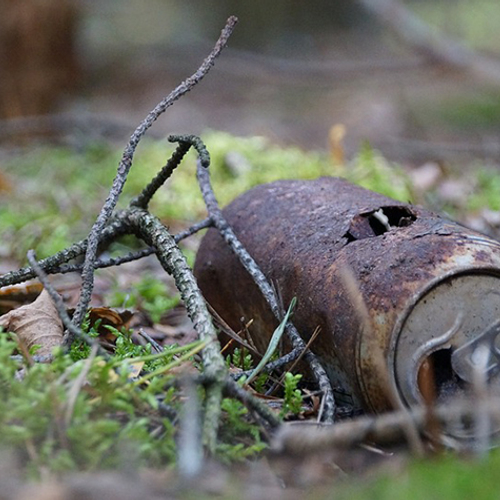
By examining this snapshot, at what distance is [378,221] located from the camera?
6.45ft

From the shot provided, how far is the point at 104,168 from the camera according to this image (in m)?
5.28

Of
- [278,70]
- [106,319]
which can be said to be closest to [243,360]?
[106,319]

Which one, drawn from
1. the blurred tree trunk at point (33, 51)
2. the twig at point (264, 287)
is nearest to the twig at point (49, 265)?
the twig at point (264, 287)

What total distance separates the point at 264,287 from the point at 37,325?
64 cm

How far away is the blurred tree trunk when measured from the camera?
732 cm

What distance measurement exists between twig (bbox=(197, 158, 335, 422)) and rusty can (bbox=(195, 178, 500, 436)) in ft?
0.17

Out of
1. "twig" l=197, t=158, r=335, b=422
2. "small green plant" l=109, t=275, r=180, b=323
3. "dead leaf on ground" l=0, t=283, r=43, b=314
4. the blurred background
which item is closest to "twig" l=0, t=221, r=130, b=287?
"twig" l=197, t=158, r=335, b=422

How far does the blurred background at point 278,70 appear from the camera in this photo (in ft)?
22.3

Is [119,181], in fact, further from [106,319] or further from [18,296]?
[18,296]

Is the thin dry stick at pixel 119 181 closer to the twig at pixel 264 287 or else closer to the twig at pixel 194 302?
the twig at pixel 194 302

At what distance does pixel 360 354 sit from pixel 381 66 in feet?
23.1

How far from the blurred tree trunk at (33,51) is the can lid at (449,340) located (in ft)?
22.3

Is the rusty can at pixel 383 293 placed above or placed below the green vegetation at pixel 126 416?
above

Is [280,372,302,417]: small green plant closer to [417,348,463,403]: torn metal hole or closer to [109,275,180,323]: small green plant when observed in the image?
[417,348,463,403]: torn metal hole
